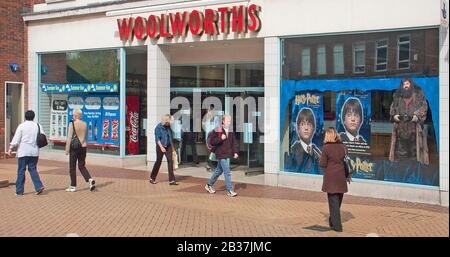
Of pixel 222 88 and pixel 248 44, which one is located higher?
pixel 248 44

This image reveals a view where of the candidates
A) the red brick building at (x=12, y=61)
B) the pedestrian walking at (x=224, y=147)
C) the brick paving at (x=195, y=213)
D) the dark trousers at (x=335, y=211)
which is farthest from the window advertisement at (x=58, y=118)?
the dark trousers at (x=335, y=211)

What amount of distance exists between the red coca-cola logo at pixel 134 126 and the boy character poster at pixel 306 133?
18.1 feet

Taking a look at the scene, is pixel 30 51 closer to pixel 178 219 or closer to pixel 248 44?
pixel 248 44

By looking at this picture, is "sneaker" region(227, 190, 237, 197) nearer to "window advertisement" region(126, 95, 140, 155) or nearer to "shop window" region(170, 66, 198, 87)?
"shop window" region(170, 66, 198, 87)

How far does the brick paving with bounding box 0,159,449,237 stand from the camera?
337 inches

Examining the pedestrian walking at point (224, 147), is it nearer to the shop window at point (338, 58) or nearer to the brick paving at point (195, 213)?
the brick paving at point (195, 213)

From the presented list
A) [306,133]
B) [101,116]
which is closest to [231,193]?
[306,133]

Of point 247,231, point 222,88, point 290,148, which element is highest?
point 222,88

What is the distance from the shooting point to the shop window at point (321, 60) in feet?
41.7

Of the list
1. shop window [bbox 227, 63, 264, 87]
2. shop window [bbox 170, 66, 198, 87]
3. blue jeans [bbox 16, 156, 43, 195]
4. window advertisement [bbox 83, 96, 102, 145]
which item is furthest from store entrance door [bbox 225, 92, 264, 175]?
blue jeans [bbox 16, 156, 43, 195]

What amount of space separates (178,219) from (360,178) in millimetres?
4595

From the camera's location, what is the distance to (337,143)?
347 inches

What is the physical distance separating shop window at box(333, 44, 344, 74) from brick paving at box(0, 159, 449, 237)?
2.70m

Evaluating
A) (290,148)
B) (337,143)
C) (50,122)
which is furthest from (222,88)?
(337,143)
